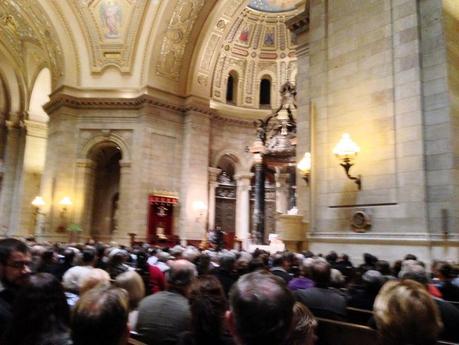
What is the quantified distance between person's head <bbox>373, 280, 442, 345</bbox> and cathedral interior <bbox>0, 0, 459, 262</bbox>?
6479 millimetres

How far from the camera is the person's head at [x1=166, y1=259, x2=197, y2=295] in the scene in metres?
3.53

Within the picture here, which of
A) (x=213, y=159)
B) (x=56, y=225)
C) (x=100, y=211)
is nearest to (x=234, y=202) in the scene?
(x=213, y=159)

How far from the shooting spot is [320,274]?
158 inches

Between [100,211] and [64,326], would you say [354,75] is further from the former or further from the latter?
[100,211]

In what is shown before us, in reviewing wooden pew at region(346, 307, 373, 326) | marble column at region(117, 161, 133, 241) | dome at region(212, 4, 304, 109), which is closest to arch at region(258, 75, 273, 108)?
dome at region(212, 4, 304, 109)

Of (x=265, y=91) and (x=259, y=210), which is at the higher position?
(x=265, y=91)

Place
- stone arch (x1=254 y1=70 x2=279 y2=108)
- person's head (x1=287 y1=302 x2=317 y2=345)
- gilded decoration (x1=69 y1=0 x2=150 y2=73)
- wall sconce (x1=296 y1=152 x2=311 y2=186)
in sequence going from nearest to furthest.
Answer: person's head (x1=287 y1=302 x2=317 y2=345)
wall sconce (x1=296 y1=152 x2=311 y2=186)
gilded decoration (x1=69 y1=0 x2=150 y2=73)
stone arch (x1=254 y1=70 x2=279 y2=108)

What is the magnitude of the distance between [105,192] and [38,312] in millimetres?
21900

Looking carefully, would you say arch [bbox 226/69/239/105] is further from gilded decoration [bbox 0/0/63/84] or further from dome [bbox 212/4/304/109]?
gilded decoration [bbox 0/0/63/84]

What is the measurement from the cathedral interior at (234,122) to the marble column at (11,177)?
0.10m

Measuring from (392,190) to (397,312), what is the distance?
6996mm

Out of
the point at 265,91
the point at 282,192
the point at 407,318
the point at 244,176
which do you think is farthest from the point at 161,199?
the point at 407,318

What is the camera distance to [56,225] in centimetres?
1962

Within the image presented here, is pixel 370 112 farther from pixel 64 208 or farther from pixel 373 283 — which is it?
pixel 64 208
